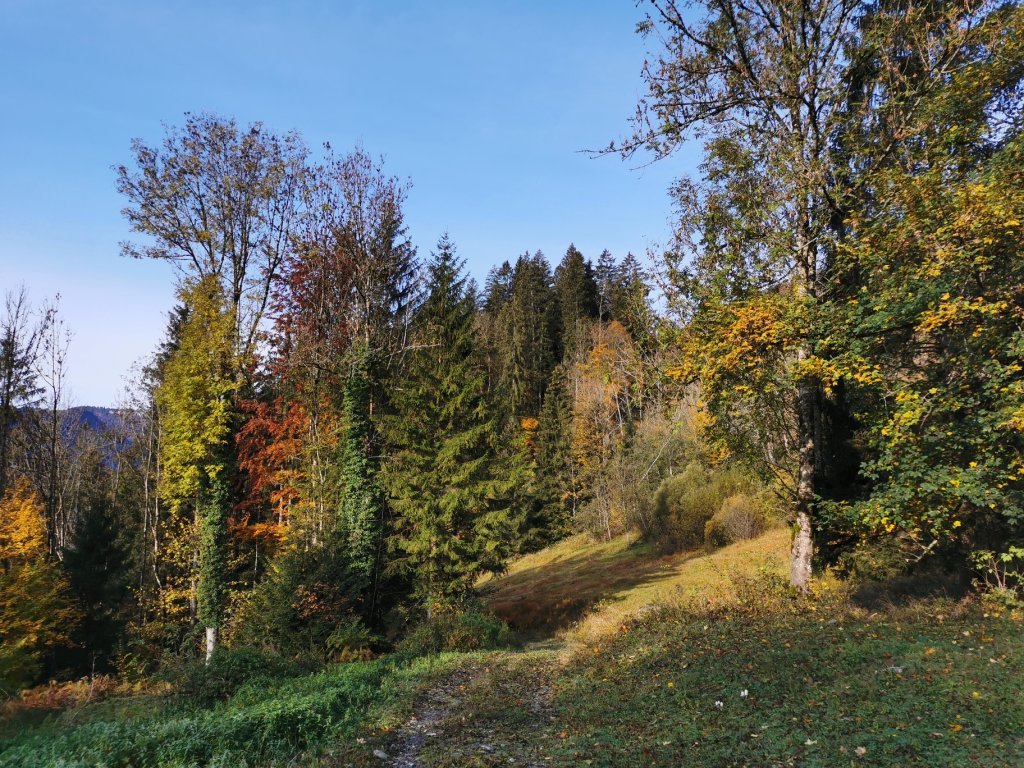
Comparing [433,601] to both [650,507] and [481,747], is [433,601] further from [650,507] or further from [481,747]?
[650,507]

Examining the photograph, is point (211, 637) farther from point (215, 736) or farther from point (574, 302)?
point (574, 302)

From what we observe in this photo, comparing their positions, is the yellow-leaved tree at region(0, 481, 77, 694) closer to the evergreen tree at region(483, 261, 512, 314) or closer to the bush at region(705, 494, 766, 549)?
the bush at region(705, 494, 766, 549)

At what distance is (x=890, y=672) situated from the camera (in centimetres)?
661

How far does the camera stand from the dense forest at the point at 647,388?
828 cm

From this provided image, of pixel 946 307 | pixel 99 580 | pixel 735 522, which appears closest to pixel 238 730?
pixel 946 307

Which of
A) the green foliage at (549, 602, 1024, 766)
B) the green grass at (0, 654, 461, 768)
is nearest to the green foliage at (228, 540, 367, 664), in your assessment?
the green grass at (0, 654, 461, 768)

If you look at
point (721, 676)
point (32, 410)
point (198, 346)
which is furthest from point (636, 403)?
point (32, 410)

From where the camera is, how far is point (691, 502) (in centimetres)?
2684

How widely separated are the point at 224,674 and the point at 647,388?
982cm

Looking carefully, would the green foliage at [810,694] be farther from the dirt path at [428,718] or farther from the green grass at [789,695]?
the dirt path at [428,718]

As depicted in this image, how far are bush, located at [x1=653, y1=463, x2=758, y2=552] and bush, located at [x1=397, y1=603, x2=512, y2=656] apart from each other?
13408 millimetres

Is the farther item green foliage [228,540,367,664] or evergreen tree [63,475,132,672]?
evergreen tree [63,475,132,672]

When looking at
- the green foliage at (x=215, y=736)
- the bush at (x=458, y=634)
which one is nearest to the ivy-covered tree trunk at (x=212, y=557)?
the bush at (x=458, y=634)

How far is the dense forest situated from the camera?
326 inches
